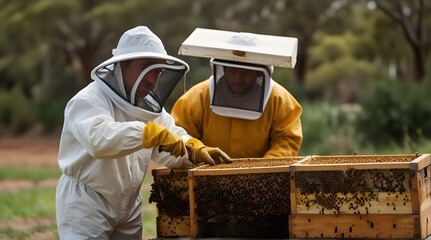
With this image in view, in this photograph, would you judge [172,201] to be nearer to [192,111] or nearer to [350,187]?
[192,111]

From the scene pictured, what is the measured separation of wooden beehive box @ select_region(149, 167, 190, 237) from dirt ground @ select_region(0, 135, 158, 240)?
3.98 meters

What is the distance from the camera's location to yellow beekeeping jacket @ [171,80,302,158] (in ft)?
22.7

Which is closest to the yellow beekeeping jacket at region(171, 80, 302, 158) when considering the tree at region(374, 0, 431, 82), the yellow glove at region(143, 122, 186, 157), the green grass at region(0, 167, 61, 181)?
the yellow glove at region(143, 122, 186, 157)

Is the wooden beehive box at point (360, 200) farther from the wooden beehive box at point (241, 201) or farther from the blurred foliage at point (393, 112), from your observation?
the blurred foliage at point (393, 112)

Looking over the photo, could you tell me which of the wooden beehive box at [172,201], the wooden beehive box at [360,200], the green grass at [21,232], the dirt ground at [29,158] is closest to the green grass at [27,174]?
the dirt ground at [29,158]

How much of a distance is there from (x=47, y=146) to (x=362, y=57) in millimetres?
16378

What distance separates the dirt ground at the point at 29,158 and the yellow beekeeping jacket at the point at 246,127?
11.2 feet

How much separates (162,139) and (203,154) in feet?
2.20

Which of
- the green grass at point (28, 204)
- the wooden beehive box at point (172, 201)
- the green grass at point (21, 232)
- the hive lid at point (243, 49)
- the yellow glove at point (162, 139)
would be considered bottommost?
the green grass at point (21, 232)

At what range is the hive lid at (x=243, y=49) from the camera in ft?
21.3

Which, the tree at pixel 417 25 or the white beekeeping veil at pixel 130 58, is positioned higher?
the tree at pixel 417 25

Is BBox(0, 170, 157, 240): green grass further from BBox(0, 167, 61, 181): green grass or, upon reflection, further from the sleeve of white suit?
the sleeve of white suit

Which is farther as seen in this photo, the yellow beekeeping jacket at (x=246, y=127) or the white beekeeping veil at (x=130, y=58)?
the yellow beekeeping jacket at (x=246, y=127)

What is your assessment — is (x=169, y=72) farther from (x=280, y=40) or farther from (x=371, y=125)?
(x=371, y=125)
